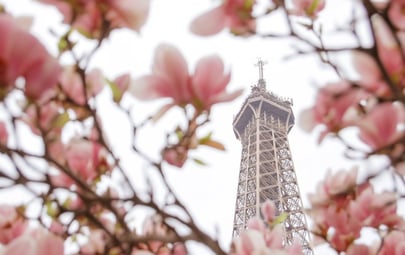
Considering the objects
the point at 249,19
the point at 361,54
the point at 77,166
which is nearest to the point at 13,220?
the point at 77,166

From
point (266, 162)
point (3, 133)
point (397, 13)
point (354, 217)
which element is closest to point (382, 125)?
point (397, 13)

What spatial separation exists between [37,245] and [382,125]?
0.67 meters

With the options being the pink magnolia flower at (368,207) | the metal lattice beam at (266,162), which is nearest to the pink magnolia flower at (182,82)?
the pink magnolia flower at (368,207)

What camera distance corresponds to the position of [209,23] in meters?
0.96

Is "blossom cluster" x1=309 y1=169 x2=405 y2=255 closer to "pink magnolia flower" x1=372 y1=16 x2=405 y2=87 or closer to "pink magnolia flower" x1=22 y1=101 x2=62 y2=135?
"pink magnolia flower" x1=372 y1=16 x2=405 y2=87

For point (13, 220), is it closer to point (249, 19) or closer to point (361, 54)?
point (249, 19)

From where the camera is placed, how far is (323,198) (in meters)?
1.20

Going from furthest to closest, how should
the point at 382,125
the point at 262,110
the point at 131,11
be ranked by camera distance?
the point at 262,110 < the point at 382,125 < the point at 131,11

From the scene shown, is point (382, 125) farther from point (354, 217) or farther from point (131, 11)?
point (131, 11)

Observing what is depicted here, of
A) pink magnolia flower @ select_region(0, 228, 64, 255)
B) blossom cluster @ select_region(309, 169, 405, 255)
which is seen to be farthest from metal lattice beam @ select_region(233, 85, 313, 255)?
pink magnolia flower @ select_region(0, 228, 64, 255)

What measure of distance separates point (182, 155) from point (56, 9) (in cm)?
37

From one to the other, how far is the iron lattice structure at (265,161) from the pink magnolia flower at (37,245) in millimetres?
21905

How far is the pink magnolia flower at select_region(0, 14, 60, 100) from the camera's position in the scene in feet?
2.32

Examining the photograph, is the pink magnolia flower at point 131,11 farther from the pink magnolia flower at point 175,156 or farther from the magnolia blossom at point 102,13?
the pink magnolia flower at point 175,156
